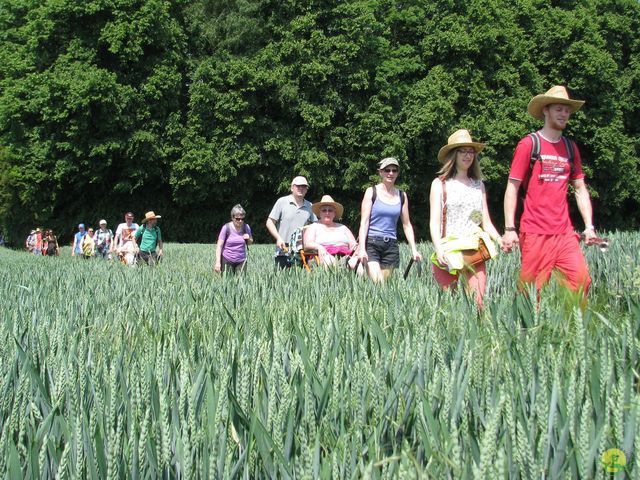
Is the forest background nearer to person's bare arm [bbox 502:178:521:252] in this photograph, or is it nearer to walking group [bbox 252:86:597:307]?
walking group [bbox 252:86:597:307]

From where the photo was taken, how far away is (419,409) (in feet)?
5.36

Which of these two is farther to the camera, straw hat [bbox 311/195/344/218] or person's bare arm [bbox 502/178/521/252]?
straw hat [bbox 311/195/344/218]

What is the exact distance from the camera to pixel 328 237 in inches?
257

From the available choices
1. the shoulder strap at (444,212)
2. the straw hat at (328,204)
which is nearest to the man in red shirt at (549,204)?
the shoulder strap at (444,212)

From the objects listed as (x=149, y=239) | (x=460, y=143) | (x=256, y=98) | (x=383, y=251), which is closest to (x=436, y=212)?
(x=460, y=143)

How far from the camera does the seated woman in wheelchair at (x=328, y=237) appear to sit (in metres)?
6.45

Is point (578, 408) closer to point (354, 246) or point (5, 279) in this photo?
point (354, 246)

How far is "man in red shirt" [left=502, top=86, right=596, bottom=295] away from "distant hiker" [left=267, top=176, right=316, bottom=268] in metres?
2.93

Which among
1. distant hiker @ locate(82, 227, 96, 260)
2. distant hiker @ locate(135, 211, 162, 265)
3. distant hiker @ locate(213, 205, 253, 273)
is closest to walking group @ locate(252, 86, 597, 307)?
distant hiker @ locate(213, 205, 253, 273)

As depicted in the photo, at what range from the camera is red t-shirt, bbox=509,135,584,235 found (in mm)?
4082

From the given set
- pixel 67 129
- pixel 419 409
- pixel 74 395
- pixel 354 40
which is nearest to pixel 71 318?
pixel 74 395

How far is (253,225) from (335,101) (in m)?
5.95

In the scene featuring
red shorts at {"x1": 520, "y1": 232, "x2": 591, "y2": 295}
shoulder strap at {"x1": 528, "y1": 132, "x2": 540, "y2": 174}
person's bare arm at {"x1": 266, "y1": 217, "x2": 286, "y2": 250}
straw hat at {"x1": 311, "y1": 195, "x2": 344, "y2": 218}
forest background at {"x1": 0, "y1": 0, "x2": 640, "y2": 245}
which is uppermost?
forest background at {"x1": 0, "y1": 0, "x2": 640, "y2": 245}

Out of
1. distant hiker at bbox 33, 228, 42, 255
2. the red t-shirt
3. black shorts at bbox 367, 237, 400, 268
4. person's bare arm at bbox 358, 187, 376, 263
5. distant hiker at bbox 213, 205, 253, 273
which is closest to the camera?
the red t-shirt
